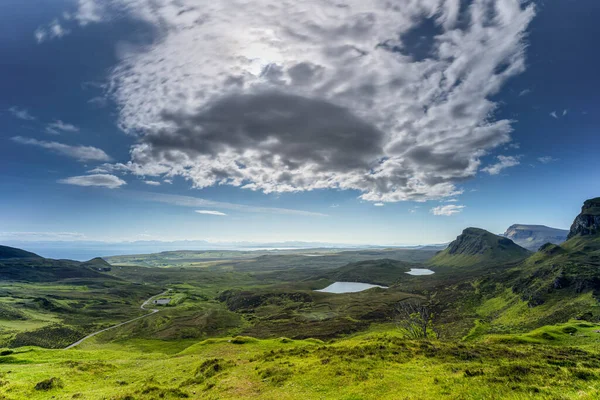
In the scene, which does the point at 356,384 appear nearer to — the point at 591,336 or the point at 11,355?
the point at 591,336

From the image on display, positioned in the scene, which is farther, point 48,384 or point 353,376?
point 48,384

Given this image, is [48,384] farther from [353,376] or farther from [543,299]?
[543,299]

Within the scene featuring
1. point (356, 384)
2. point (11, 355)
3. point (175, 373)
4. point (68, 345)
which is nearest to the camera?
point (356, 384)

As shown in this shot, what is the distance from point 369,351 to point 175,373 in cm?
3061

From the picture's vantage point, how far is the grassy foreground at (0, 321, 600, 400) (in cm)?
2409

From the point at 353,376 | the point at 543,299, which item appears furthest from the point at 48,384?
the point at 543,299

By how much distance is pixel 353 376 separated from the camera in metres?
30.4

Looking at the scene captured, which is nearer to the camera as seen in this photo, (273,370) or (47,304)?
(273,370)

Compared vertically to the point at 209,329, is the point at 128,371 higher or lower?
higher

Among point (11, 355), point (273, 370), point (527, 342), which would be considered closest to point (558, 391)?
point (273, 370)

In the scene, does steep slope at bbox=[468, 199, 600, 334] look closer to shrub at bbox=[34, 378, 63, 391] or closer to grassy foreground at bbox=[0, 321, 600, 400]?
grassy foreground at bbox=[0, 321, 600, 400]

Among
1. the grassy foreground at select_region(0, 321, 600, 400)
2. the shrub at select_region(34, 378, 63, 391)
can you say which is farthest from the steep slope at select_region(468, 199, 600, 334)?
the shrub at select_region(34, 378, 63, 391)

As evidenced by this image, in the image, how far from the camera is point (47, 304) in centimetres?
19850

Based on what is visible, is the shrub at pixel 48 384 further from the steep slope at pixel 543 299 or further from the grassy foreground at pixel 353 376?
the steep slope at pixel 543 299
